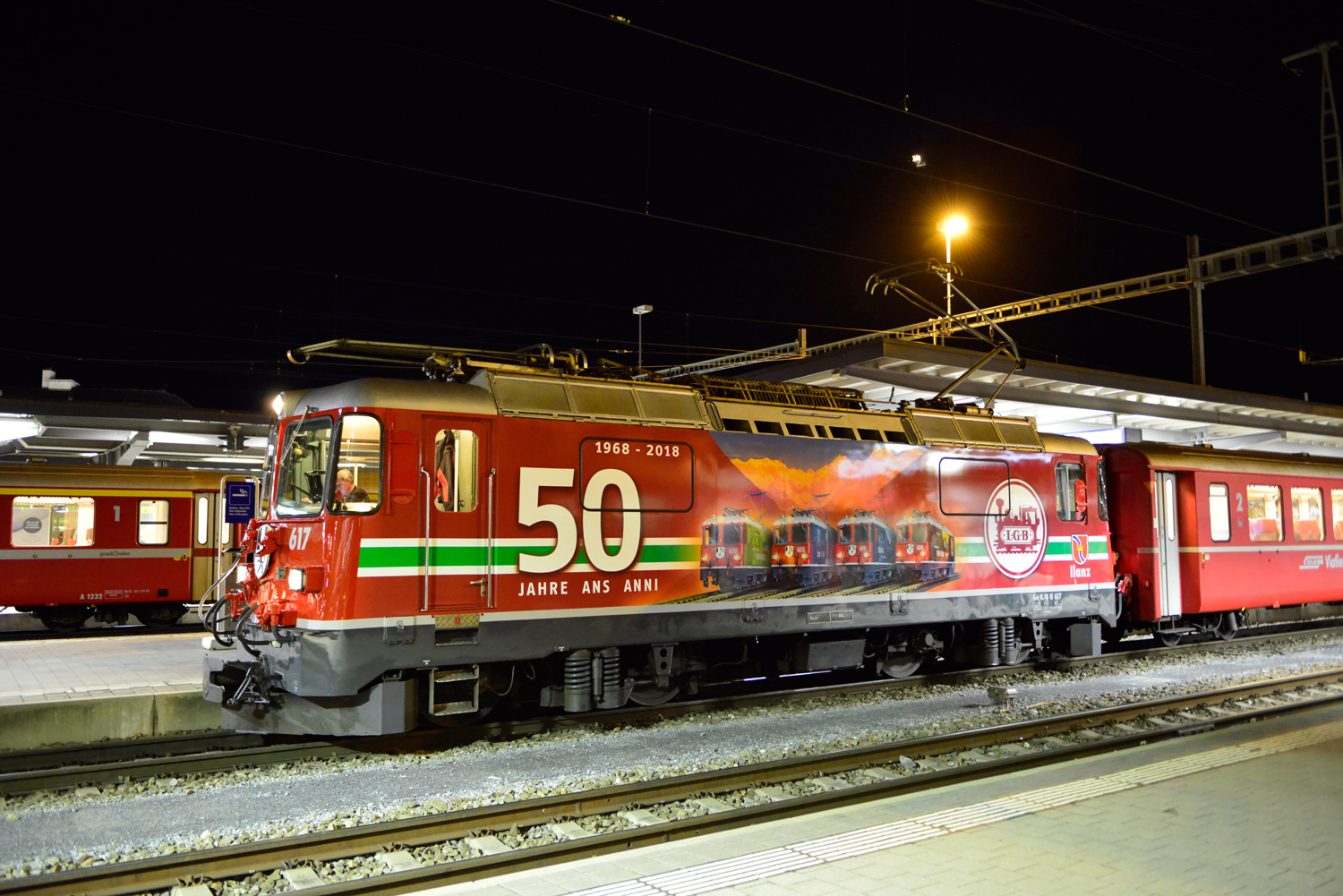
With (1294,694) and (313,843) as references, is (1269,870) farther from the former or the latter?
(1294,694)

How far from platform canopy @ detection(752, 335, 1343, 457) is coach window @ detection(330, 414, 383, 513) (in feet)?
37.2

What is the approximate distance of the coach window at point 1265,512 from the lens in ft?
55.1

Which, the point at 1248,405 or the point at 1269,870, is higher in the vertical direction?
the point at 1248,405

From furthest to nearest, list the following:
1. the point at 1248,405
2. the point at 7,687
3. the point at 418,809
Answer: the point at 1248,405 → the point at 7,687 → the point at 418,809

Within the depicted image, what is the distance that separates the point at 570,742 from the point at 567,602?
146 cm

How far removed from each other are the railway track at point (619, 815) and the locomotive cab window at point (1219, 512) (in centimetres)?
721

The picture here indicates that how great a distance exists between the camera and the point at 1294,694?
1169 centimetres

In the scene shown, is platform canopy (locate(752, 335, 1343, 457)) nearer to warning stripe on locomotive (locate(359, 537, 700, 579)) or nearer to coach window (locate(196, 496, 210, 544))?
warning stripe on locomotive (locate(359, 537, 700, 579))

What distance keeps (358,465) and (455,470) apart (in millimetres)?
857

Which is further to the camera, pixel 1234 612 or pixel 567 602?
pixel 1234 612

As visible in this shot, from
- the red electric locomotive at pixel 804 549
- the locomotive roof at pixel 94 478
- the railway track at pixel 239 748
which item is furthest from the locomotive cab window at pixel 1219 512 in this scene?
the locomotive roof at pixel 94 478

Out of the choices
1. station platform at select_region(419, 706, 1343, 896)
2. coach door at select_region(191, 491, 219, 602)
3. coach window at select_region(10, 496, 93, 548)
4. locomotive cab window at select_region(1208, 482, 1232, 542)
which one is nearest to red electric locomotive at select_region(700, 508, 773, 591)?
station platform at select_region(419, 706, 1343, 896)

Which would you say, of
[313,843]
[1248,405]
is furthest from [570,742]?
[1248,405]

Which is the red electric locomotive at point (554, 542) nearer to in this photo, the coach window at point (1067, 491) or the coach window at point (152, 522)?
the coach window at point (1067, 491)
